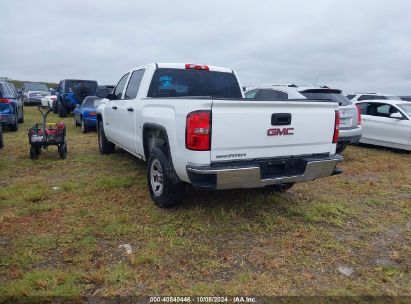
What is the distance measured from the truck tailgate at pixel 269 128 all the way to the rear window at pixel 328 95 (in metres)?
3.96

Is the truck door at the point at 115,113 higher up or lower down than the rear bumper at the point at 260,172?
higher up

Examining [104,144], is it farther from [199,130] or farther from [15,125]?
[15,125]

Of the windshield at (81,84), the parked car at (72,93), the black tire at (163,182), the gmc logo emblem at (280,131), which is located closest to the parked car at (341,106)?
the gmc logo emblem at (280,131)

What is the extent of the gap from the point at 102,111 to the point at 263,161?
5037 millimetres

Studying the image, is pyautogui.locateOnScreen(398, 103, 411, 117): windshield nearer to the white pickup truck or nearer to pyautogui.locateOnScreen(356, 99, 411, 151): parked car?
pyautogui.locateOnScreen(356, 99, 411, 151): parked car

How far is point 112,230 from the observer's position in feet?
13.6

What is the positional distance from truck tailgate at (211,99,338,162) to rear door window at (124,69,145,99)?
2491 millimetres

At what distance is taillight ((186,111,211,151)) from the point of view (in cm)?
374

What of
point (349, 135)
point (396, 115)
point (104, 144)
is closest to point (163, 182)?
point (104, 144)

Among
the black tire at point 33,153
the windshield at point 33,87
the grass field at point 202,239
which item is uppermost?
the windshield at point 33,87

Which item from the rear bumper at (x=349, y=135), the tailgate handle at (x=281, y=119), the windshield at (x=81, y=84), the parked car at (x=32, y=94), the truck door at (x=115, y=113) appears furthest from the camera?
the parked car at (x=32, y=94)

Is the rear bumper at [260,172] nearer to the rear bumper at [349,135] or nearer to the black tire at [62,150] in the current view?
the rear bumper at [349,135]

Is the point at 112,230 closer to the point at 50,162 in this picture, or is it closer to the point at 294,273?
the point at 294,273

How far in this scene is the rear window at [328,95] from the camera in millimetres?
8398
